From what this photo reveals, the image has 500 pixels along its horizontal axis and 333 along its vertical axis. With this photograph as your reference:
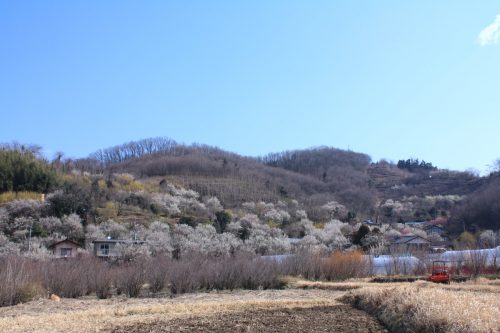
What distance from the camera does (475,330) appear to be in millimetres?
8102

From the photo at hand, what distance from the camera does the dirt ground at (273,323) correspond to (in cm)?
1106

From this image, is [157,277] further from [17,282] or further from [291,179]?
→ [291,179]

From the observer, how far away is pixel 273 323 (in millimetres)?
11906

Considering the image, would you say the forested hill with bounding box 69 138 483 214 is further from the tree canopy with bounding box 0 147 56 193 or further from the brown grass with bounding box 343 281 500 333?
the brown grass with bounding box 343 281 500 333

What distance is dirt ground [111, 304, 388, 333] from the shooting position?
1106 cm

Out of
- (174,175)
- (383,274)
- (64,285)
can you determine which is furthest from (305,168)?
(64,285)

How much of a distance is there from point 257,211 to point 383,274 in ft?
112

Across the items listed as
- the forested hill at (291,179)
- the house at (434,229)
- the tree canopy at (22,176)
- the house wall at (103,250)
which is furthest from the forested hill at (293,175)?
the house wall at (103,250)

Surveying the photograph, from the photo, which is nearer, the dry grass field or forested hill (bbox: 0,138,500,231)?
the dry grass field

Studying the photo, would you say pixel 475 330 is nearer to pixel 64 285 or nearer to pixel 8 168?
pixel 64 285

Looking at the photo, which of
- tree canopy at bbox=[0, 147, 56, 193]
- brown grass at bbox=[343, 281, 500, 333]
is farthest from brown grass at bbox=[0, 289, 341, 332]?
tree canopy at bbox=[0, 147, 56, 193]

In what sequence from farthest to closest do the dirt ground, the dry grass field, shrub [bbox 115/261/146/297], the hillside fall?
the hillside → shrub [bbox 115/261/146/297] → the dirt ground → the dry grass field

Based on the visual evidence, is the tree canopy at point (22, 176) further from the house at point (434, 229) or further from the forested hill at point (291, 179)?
the house at point (434, 229)

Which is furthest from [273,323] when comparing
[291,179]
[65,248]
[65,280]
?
[291,179]
